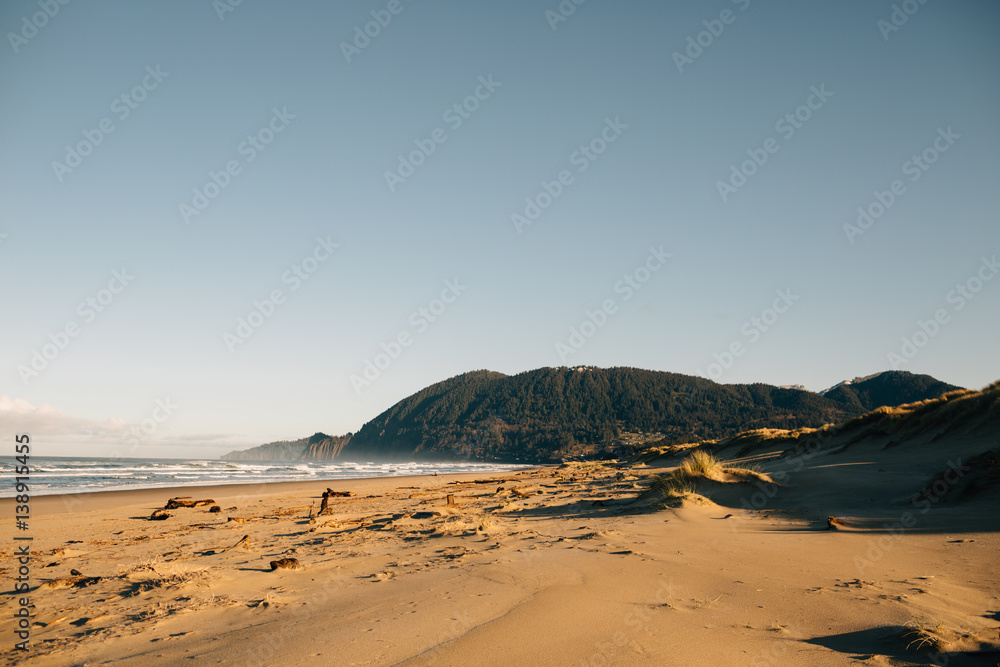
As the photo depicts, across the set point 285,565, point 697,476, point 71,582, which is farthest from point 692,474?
point 71,582

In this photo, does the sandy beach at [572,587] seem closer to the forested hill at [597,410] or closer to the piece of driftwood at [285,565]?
the piece of driftwood at [285,565]

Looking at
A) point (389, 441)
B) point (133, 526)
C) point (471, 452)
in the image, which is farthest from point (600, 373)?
point (133, 526)

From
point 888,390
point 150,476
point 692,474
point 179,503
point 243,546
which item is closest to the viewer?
point 243,546

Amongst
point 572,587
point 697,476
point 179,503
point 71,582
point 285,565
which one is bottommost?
point 179,503

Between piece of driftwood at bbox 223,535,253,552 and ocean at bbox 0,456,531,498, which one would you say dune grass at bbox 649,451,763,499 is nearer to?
piece of driftwood at bbox 223,535,253,552

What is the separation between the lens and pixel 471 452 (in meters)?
149

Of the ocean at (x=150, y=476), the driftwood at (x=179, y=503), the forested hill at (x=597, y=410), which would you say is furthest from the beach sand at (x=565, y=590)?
the forested hill at (x=597, y=410)

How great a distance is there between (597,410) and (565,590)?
15576cm

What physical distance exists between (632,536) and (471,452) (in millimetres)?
146045

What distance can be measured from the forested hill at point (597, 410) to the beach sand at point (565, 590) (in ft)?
350

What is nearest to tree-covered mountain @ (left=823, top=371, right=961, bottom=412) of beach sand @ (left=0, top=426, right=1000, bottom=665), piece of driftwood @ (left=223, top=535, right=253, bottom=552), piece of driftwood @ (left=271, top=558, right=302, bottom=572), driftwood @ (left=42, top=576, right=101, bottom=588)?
beach sand @ (left=0, top=426, right=1000, bottom=665)

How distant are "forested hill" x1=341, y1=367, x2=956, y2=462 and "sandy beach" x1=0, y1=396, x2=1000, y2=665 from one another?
106 m

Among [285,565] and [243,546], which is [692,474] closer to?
[285,565]

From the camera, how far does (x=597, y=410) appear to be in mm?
155875
